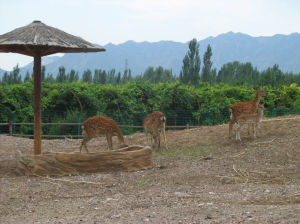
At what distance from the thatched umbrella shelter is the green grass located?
307 centimetres

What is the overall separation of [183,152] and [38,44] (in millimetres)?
4563

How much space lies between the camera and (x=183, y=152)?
10.7 metres

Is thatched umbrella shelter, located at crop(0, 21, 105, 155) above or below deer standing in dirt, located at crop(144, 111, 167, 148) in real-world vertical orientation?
above

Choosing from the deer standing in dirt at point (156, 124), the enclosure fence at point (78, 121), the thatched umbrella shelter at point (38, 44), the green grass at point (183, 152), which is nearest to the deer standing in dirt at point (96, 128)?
the deer standing in dirt at point (156, 124)

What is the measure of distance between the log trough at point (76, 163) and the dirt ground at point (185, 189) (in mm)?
195

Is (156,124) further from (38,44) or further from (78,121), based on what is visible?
(78,121)

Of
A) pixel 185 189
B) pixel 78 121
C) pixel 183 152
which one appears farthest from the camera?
pixel 78 121

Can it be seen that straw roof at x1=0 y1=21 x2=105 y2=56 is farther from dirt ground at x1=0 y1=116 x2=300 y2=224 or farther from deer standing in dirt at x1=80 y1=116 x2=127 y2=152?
dirt ground at x1=0 y1=116 x2=300 y2=224

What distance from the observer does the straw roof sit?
330 inches

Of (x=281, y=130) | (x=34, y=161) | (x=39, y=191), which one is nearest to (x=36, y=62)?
(x=34, y=161)

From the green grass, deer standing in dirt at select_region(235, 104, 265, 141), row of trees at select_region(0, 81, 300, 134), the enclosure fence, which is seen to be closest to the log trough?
the green grass

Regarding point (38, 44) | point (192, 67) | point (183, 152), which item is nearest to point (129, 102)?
point (183, 152)

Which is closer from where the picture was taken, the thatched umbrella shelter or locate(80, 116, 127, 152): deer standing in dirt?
the thatched umbrella shelter

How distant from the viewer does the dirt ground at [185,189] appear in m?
5.29
